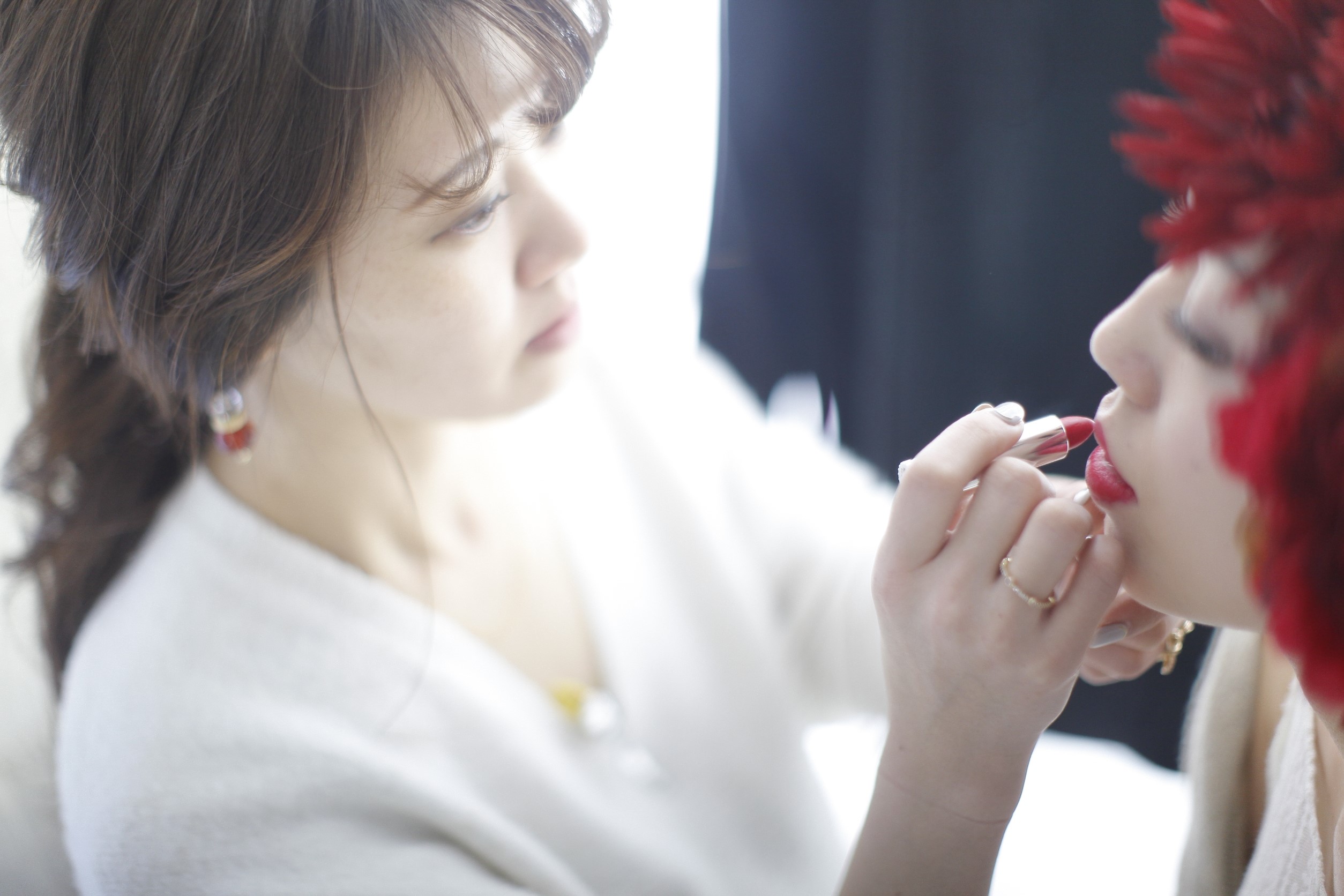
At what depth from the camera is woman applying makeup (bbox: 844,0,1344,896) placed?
14.0 inches

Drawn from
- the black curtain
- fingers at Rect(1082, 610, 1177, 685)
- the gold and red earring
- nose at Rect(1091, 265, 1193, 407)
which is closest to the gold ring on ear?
fingers at Rect(1082, 610, 1177, 685)

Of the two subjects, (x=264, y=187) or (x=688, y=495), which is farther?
(x=688, y=495)

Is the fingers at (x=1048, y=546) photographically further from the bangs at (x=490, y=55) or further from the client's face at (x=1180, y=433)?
the bangs at (x=490, y=55)

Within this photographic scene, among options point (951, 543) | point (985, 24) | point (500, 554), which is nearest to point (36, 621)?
point (500, 554)

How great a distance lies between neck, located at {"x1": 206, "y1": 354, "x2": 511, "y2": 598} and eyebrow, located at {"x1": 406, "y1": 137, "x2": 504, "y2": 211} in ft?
0.70

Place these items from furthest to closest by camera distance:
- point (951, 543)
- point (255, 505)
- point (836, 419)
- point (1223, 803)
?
point (836, 419)
point (255, 505)
point (1223, 803)
point (951, 543)

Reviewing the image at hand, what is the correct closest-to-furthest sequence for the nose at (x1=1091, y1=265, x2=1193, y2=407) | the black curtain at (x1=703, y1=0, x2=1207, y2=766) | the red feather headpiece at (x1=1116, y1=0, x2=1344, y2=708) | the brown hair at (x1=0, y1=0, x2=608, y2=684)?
the red feather headpiece at (x1=1116, y1=0, x2=1344, y2=708) → the nose at (x1=1091, y1=265, x2=1193, y2=407) → the brown hair at (x1=0, y1=0, x2=608, y2=684) → the black curtain at (x1=703, y1=0, x2=1207, y2=766)

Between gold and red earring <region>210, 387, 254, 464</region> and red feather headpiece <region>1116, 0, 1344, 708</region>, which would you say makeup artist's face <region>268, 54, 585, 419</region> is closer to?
gold and red earring <region>210, 387, 254, 464</region>

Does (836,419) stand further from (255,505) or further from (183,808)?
(183,808)

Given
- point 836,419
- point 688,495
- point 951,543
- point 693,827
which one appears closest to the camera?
point 951,543

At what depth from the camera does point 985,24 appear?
1.05 m

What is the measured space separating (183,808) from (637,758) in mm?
390

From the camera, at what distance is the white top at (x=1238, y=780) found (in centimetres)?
57

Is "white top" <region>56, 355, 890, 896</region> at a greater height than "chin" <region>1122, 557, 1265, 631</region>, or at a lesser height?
lesser
